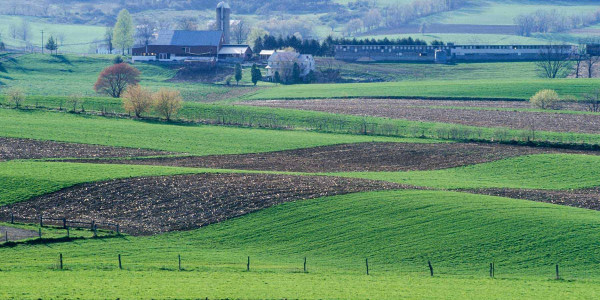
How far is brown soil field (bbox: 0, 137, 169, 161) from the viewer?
72438mm

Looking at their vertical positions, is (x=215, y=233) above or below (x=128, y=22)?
below

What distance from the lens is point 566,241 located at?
1854 inches

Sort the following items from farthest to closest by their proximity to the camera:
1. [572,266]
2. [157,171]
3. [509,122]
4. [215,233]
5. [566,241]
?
[509,122] < [157,171] < [215,233] < [566,241] < [572,266]

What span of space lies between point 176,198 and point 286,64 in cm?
10693

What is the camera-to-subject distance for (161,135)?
85.2 m

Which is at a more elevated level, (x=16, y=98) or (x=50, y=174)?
(x=16, y=98)

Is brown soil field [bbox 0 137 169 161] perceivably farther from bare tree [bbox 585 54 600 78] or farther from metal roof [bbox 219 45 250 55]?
bare tree [bbox 585 54 600 78]

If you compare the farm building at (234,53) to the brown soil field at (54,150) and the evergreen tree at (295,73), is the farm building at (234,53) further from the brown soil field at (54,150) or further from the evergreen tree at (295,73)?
the brown soil field at (54,150)

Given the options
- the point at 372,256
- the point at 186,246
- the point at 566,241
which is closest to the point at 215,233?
the point at 186,246

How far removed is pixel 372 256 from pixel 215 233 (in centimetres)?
1083

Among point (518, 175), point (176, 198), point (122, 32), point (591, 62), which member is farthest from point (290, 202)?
point (122, 32)

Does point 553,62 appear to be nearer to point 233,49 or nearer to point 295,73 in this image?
point 295,73

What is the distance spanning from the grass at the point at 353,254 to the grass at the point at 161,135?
26.1 metres

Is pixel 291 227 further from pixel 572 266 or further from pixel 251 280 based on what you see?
pixel 572 266
